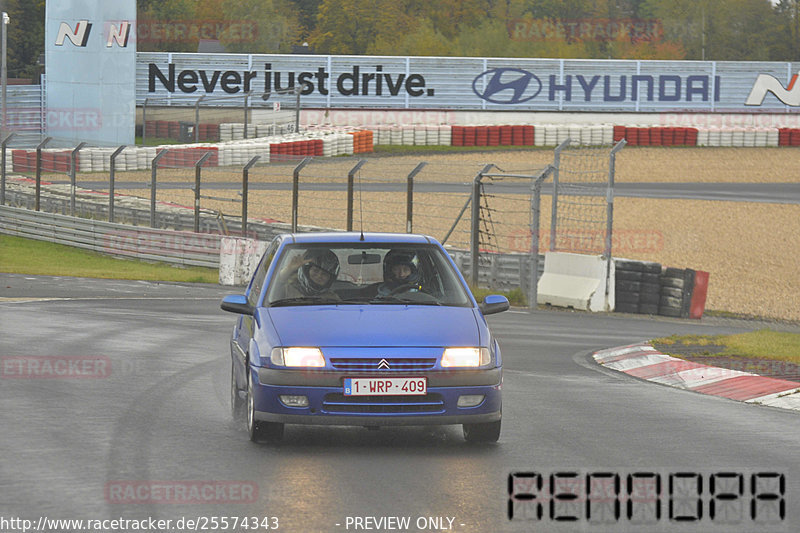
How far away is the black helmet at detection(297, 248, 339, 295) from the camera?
948 cm

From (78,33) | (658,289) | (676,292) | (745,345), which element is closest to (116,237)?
(658,289)

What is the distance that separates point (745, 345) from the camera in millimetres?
15078

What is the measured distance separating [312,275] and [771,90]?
57.2 meters

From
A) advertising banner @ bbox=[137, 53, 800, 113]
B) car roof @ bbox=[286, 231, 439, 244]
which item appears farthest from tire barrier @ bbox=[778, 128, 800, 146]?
car roof @ bbox=[286, 231, 439, 244]

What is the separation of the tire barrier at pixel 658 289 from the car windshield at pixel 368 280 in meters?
12.1

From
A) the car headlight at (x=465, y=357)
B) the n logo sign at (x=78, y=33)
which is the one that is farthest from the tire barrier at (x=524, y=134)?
the car headlight at (x=465, y=357)

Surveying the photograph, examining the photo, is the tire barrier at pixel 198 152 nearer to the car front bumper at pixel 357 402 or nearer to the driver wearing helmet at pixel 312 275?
the driver wearing helmet at pixel 312 275

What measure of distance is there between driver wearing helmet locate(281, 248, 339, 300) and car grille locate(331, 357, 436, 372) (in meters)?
1.03

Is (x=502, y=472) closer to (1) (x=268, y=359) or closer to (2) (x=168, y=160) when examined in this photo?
(1) (x=268, y=359)

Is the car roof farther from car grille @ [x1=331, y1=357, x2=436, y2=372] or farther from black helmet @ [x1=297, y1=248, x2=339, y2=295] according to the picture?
car grille @ [x1=331, y1=357, x2=436, y2=372]

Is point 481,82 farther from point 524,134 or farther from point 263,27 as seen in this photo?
point 263,27

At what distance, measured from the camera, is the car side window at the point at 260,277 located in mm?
9750

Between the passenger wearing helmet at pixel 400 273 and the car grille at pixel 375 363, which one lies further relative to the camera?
the passenger wearing helmet at pixel 400 273

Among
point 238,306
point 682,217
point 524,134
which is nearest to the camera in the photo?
point 238,306
